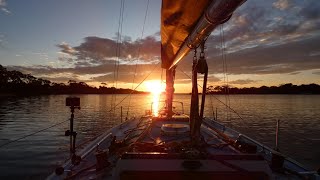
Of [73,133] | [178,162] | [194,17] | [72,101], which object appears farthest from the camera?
[72,101]

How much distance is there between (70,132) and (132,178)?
3188 millimetres

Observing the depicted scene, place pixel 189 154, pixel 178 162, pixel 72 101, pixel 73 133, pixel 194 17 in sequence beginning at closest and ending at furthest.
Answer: pixel 178 162, pixel 189 154, pixel 194 17, pixel 73 133, pixel 72 101

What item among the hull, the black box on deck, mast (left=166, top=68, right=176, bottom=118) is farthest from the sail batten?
mast (left=166, top=68, right=176, bottom=118)

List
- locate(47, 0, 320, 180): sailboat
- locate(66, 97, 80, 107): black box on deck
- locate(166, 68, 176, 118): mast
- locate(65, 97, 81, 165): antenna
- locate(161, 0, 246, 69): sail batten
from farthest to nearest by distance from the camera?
locate(166, 68, 176, 118): mast < locate(66, 97, 80, 107): black box on deck < locate(65, 97, 81, 165): antenna < locate(47, 0, 320, 180): sailboat < locate(161, 0, 246, 69): sail batten

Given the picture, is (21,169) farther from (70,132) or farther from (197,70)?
(197,70)

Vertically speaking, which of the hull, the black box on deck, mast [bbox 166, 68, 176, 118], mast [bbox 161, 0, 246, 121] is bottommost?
the hull

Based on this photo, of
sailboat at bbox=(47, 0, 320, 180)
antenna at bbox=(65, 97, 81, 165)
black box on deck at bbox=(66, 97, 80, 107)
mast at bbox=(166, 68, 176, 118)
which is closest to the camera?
sailboat at bbox=(47, 0, 320, 180)

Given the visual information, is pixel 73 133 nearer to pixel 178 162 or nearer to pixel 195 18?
pixel 178 162

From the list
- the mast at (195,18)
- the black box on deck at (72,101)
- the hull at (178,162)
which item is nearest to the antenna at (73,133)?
the black box on deck at (72,101)

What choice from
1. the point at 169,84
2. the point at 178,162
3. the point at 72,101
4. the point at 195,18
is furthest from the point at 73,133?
the point at 169,84

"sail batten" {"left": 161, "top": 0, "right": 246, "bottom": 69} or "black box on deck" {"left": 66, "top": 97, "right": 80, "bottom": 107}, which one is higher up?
"sail batten" {"left": 161, "top": 0, "right": 246, "bottom": 69}

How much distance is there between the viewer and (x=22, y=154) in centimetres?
1700

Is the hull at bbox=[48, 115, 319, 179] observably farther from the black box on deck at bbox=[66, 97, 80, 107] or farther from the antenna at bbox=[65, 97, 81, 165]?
the black box on deck at bbox=[66, 97, 80, 107]

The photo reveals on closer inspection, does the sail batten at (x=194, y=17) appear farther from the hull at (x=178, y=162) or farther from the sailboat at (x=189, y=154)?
the hull at (x=178, y=162)
